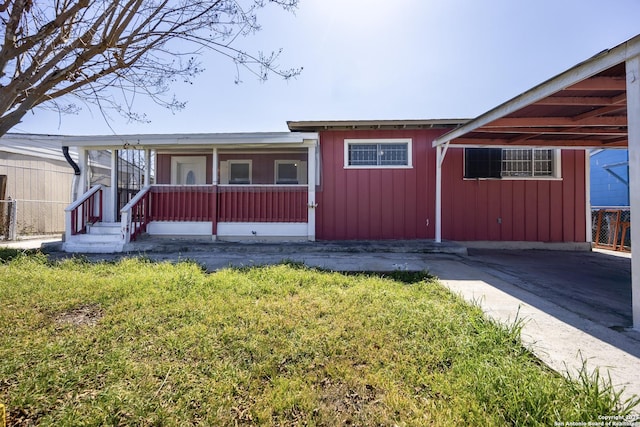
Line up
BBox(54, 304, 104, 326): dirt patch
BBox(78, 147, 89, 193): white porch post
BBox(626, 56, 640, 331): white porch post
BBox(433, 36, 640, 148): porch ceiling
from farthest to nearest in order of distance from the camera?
BBox(78, 147, 89, 193): white porch post
BBox(433, 36, 640, 148): porch ceiling
BBox(54, 304, 104, 326): dirt patch
BBox(626, 56, 640, 331): white porch post

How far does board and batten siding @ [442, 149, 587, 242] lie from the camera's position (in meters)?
7.60

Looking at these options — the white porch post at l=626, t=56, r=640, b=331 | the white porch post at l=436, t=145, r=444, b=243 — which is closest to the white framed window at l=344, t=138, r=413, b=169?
the white porch post at l=436, t=145, r=444, b=243

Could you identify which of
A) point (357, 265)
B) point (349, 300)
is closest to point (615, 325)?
point (349, 300)

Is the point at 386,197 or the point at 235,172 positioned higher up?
the point at 235,172

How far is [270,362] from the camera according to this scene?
81.4 inches

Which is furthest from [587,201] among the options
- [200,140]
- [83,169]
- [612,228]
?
[83,169]

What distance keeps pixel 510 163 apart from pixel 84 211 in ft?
34.9

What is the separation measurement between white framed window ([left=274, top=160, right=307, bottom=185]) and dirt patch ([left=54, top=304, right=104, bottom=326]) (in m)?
6.42

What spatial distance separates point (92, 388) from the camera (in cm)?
183

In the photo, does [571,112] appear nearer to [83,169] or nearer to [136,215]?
[136,215]

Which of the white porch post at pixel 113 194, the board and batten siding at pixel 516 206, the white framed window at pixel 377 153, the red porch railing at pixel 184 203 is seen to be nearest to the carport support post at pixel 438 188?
the board and batten siding at pixel 516 206

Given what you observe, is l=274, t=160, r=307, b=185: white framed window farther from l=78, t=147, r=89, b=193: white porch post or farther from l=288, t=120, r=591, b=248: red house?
l=78, t=147, r=89, b=193: white porch post

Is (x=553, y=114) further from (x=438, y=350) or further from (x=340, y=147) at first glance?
(x=438, y=350)

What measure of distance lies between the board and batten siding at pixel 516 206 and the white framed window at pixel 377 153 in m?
1.14
